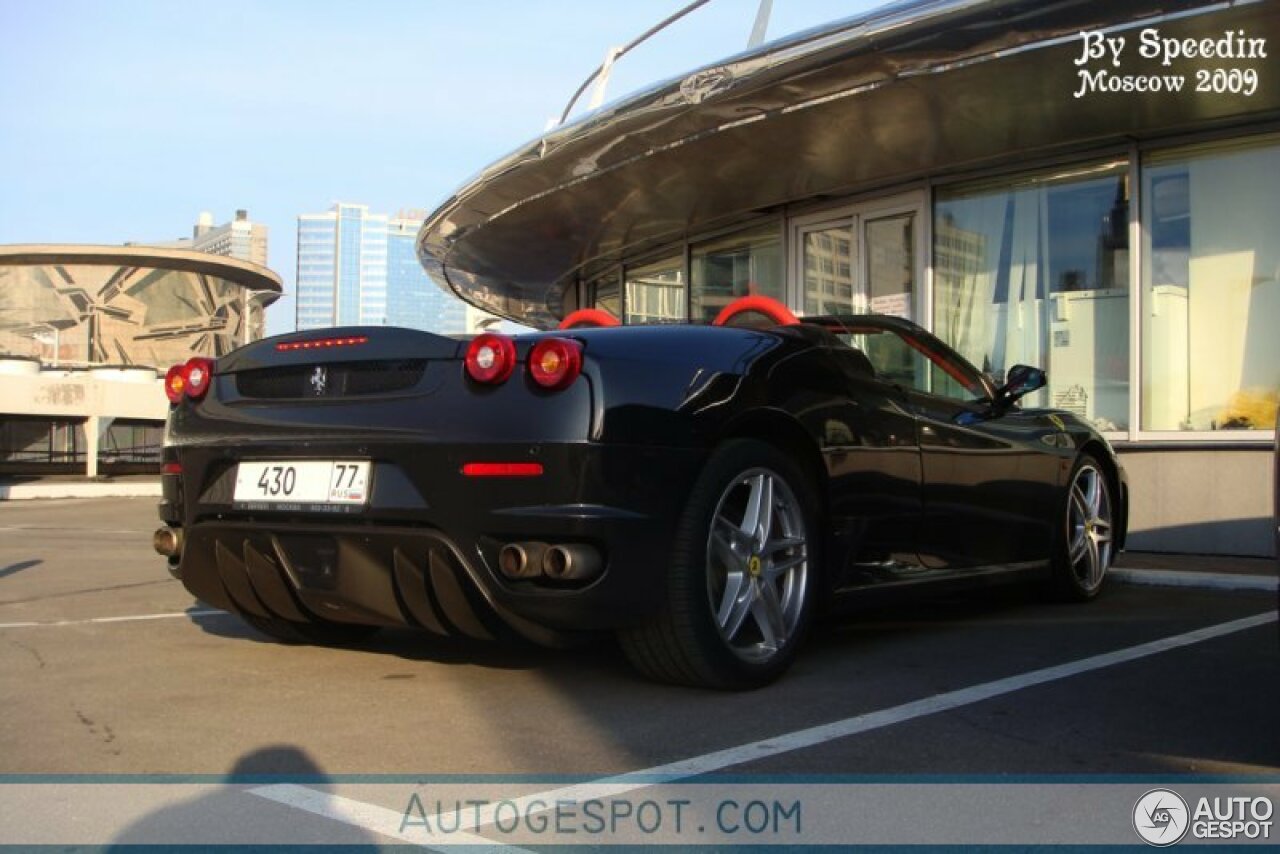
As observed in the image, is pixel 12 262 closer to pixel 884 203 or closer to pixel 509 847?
pixel 884 203

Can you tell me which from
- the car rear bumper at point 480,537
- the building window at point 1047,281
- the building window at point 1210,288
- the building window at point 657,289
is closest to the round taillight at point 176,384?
the car rear bumper at point 480,537

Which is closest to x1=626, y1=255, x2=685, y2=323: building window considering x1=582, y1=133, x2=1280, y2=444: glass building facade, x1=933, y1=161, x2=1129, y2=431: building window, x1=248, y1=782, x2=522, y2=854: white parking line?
x1=582, y1=133, x2=1280, y2=444: glass building facade

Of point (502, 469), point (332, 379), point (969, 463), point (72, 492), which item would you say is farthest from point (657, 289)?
point (72, 492)

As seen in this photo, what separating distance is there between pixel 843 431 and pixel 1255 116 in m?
5.79

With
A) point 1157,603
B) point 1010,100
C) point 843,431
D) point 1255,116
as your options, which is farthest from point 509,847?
point 1255,116

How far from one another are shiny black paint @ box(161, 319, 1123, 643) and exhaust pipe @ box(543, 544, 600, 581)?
0.04 metres

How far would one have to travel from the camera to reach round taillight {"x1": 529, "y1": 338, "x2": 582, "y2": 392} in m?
3.36

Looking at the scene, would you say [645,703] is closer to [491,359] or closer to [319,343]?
[491,359]

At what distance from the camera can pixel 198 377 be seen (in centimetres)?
415

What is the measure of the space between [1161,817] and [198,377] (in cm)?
335

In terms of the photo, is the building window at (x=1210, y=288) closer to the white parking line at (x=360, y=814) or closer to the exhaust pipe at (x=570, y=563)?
the exhaust pipe at (x=570, y=563)

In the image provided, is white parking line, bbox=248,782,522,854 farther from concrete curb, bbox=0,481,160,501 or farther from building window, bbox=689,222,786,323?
concrete curb, bbox=0,481,160,501

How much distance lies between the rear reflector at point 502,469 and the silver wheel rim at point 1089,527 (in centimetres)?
335

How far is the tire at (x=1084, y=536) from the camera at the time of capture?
5590mm
